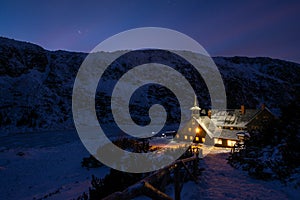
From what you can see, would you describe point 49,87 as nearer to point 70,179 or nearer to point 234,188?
point 70,179

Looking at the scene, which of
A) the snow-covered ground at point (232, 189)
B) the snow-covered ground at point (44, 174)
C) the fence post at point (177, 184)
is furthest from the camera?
the snow-covered ground at point (44, 174)

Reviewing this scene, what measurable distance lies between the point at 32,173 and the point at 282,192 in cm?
1941

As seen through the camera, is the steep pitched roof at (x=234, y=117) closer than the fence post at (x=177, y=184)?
No

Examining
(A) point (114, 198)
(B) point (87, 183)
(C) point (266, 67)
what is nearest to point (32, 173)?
(B) point (87, 183)

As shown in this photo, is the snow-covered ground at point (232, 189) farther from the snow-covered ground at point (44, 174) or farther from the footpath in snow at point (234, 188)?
the snow-covered ground at point (44, 174)

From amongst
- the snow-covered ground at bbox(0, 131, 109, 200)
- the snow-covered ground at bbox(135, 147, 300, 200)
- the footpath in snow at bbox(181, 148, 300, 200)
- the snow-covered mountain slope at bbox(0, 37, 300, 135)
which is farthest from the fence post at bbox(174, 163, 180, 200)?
the snow-covered mountain slope at bbox(0, 37, 300, 135)

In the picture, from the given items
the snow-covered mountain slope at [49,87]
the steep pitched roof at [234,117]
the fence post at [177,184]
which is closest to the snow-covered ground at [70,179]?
the fence post at [177,184]

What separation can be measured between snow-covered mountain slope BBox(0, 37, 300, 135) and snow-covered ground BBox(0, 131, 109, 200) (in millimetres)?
18713

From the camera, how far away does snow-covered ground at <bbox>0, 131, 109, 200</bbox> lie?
14.3 m

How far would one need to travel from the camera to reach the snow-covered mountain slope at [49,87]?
52869mm

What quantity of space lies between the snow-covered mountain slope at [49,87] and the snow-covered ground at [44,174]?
18.7m

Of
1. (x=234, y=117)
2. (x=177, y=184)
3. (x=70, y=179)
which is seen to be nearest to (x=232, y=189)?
(x=177, y=184)

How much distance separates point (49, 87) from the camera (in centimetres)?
7088

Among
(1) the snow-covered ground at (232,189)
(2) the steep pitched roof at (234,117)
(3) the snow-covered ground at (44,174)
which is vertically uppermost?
(2) the steep pitched roof at (234,117)
